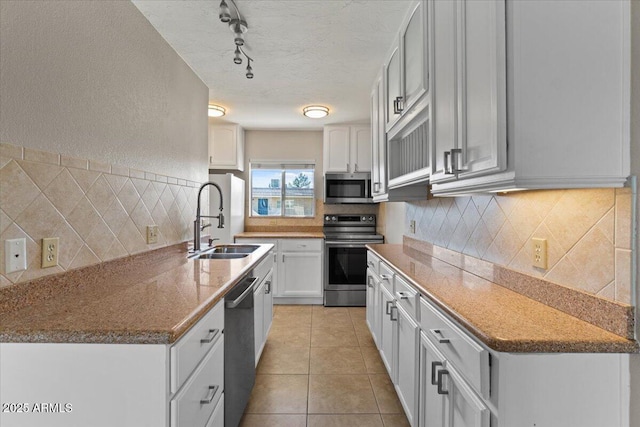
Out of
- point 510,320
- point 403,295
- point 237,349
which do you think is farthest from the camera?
point 403,295

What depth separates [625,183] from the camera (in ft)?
3.08

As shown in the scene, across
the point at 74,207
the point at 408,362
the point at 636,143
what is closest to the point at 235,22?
the point at 74,207

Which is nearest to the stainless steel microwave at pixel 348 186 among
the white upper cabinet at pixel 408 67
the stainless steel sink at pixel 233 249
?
the stainless steel sink at pixel 233 249

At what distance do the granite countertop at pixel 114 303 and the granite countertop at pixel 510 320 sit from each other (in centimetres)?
89

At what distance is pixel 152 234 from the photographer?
2010 millimetres

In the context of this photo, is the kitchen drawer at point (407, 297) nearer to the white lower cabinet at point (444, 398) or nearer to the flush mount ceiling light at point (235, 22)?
the white lower cabinet at point (444, 398)

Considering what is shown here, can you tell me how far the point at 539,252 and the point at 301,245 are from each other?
2995 mm

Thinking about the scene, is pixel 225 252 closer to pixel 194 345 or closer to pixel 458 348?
pixel 194 345

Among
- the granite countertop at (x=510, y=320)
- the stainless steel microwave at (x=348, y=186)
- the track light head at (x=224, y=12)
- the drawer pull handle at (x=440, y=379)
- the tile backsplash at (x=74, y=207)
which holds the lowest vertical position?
the drawer pull handle at (x=440, y=379)

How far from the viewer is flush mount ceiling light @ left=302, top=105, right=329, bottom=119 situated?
3579 millimetres

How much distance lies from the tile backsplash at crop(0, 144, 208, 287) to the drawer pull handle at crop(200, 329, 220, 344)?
0.66 m

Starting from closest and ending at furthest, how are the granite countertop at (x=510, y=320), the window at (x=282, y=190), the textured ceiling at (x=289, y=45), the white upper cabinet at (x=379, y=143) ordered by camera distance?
1. the granite countertop at (x=510, y=320)
2. the textured ceiling at (x=289, y=45)
3. the white upper cabinet at (x=379, y=143)
4. the window at (x=282, y=190)

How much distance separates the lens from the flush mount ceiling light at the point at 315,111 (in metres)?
3.58

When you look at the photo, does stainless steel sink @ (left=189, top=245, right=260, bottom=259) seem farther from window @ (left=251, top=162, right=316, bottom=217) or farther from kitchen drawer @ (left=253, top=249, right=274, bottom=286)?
window @ (left=251, top=162, right=316, bottom=217)
